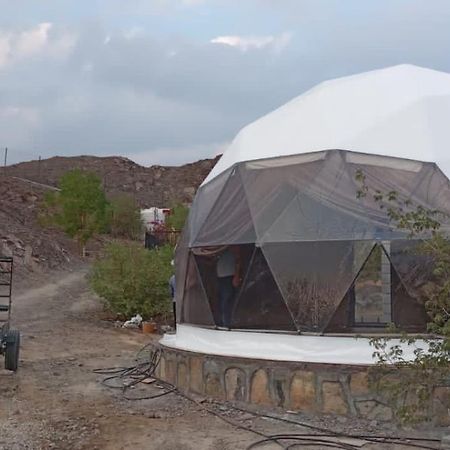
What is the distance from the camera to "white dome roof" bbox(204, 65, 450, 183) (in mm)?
8602

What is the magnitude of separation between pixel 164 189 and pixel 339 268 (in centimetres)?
6477

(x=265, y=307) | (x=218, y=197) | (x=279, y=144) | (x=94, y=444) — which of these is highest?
(x=279, y=144)

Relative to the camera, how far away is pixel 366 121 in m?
8.87

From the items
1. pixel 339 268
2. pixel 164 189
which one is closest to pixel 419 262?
pixel 339 268

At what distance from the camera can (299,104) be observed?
32.8ft

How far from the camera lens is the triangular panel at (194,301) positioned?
900 cm

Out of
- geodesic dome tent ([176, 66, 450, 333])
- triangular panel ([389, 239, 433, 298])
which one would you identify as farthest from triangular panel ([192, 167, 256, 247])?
triangular panel ([389, 239, 433, 298])

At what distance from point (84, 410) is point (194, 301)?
7.32ft

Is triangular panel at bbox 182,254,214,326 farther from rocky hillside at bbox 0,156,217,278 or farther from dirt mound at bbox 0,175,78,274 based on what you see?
dirt mound at bbox 0,175,78,274

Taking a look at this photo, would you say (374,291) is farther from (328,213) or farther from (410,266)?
(328,213)

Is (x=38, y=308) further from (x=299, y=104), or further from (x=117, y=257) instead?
(x=299, y=104)

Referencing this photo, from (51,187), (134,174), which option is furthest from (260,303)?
(134,174)

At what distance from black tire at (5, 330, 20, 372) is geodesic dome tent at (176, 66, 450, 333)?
87.7 inches

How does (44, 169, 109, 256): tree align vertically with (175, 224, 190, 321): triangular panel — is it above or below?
above
